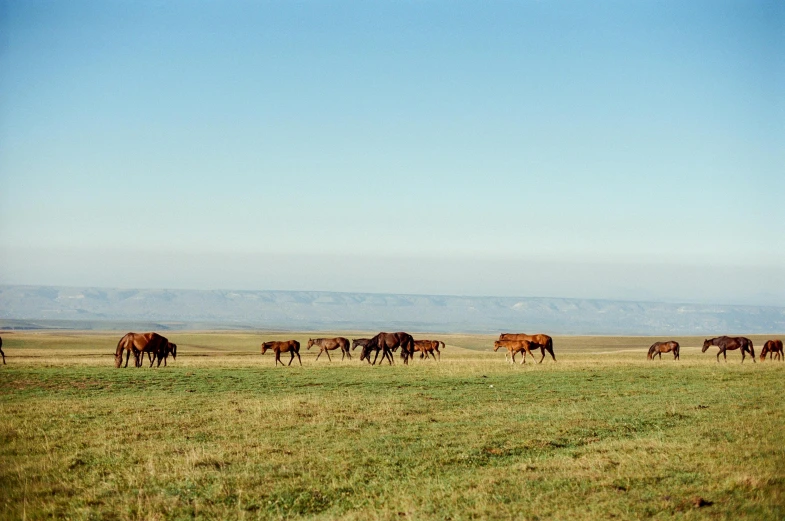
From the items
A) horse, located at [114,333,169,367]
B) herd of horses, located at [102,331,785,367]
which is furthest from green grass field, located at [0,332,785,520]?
herd of horses, located at [102,331,785,367]

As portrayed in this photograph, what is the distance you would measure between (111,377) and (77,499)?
53.2 feet

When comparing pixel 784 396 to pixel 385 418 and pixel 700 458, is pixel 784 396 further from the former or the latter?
pixel 385 418

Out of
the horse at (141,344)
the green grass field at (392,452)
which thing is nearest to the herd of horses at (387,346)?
the horse at (141,344)

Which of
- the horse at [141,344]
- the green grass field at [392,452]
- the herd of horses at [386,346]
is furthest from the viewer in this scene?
the herd of horses at [386,346]

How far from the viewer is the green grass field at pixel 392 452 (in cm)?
859

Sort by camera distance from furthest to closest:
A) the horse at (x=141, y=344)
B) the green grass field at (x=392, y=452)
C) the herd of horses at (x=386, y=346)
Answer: the herd of horses at (x=386, y=346) < the horse at (x=141, y=344) < the green grass field at (x=392, y=452)

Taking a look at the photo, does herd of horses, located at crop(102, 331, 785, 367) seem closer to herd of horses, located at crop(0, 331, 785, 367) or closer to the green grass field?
herd of horses, located at crop(0, 331, 785, 367)

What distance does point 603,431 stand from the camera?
43.9 ft

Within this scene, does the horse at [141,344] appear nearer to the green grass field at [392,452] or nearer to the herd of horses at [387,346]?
the herd of horses at [387,346]

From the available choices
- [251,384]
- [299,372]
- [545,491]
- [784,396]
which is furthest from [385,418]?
[299,372]

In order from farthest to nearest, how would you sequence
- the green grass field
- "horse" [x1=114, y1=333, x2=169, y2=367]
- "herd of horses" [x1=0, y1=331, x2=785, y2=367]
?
"herd of horses" [x1=0, y1=331, x2=785, y2=367] < "horse" [x1=114, y1=333, x2=169, y2=367] < the green grass field

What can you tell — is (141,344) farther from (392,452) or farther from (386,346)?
(392,452)

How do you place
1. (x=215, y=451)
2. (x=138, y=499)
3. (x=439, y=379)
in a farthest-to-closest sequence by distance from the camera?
1. (x=439, y=379)
2. (x=215, y=451)
3. (x=138, y=499)

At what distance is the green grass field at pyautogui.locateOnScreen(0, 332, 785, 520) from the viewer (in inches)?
338
